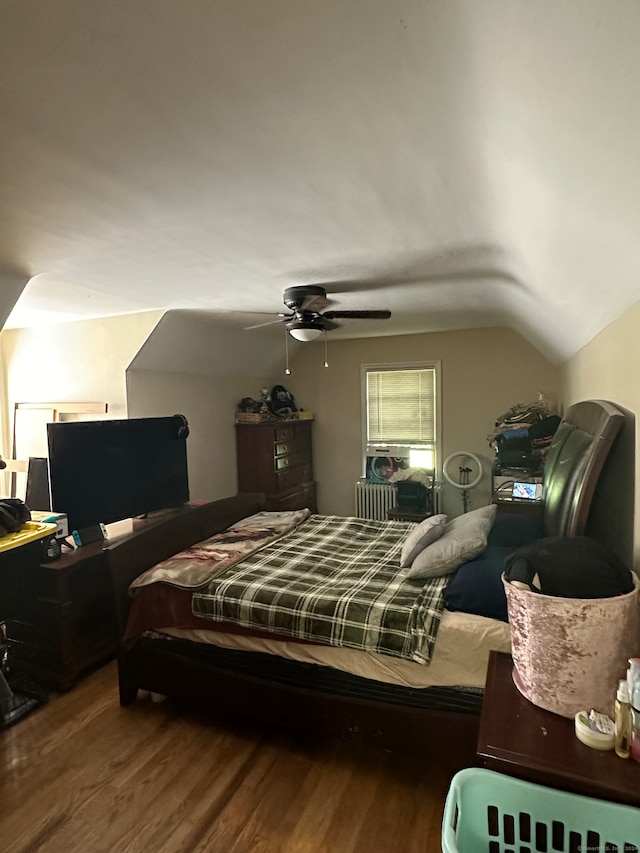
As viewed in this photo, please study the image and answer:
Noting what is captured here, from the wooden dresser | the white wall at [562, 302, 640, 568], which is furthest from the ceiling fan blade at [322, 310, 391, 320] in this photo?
the wooden dresser

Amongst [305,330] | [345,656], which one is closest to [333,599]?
[345,656]

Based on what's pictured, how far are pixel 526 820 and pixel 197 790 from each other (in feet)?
4.46

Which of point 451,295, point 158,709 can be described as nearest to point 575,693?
point 158,709

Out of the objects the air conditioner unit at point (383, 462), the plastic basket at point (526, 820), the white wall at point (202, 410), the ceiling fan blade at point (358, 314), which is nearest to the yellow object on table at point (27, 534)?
the white wall at point (202, 410)

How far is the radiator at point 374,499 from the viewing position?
5238mm

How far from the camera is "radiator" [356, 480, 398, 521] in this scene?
5.24m

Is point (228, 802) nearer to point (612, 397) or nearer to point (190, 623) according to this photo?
point (190, 623)

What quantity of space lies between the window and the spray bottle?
406cm

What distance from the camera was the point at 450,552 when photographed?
2.27 metres

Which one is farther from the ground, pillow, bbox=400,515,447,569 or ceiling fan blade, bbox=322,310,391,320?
ceiling fan blade, bbox=322,310,391,320

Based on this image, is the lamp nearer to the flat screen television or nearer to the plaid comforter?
the flat screen television

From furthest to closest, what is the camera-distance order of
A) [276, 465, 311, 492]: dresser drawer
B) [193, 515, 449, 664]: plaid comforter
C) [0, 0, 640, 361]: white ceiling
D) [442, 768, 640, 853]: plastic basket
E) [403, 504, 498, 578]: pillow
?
[276, 465, 311, 492]: dresser drawer < [403, 504, 498, 578]: pillow < [193, 515, 449, 664]: plaid comforter < [442, 768, 640, 853]: plastic basket < [0, 0, 640, 361]: white ceiling

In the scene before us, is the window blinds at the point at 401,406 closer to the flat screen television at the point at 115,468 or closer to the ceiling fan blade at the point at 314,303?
the ceiling fan blade at the point at 314,303

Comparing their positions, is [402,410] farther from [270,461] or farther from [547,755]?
[547,755]
